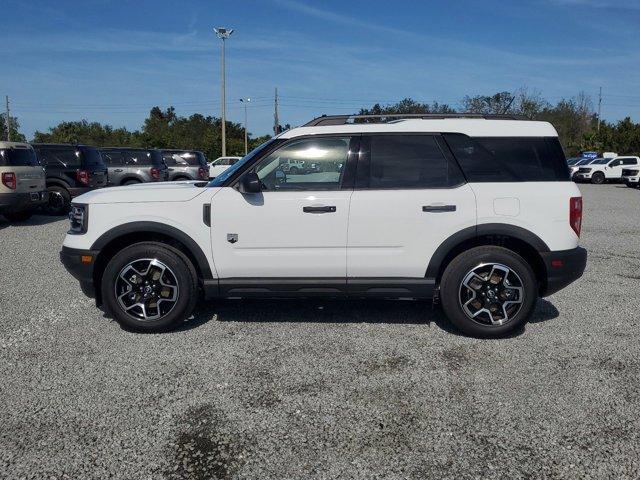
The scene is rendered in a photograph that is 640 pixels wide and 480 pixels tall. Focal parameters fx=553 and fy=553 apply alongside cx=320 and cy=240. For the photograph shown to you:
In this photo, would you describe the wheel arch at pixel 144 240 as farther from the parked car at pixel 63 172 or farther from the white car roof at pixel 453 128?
the parked car at pixel 63 172

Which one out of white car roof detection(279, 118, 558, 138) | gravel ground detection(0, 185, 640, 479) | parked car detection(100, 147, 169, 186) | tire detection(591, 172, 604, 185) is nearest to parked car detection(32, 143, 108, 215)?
parked car detection(100, 147, 169, 186)

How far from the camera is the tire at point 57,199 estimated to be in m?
13.8

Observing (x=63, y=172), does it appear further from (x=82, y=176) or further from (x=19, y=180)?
(x=19, y=180)

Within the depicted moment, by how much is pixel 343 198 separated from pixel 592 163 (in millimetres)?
32848

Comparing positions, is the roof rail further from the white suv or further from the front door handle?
the front door handle

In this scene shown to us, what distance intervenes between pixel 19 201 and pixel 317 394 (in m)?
9.75

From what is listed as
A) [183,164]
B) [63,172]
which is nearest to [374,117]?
[63,172]

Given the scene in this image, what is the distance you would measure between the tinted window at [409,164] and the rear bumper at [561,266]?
101 cm

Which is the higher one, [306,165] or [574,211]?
[306,165]

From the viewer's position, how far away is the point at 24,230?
446 inches

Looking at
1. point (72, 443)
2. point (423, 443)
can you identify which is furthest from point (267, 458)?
point (72, 443)

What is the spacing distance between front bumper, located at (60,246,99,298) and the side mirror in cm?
142

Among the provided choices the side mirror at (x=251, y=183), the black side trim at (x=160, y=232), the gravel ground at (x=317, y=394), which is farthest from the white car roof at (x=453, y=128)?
the gravel ground at (x=317, y=394)

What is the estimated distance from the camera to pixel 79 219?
486cm
